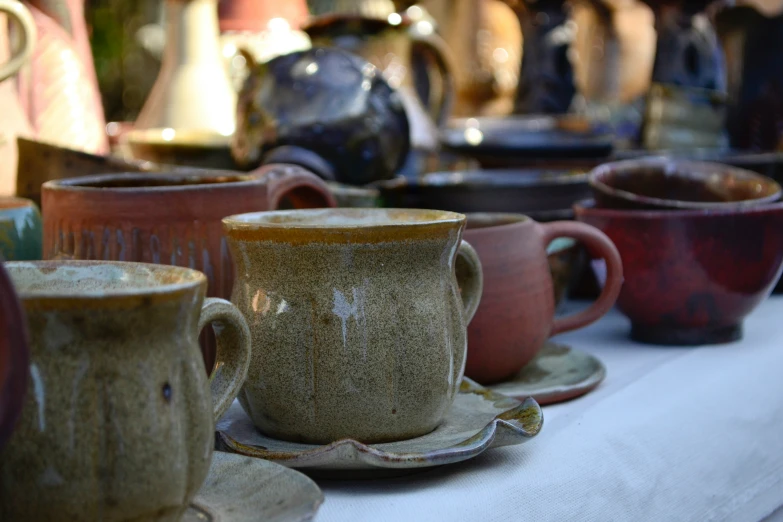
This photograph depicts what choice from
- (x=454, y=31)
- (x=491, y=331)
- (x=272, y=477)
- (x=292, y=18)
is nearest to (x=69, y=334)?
(x=272, y=477)

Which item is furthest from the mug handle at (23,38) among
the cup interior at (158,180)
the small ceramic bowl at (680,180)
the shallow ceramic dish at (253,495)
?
the small ceramic bowl at (680,180)

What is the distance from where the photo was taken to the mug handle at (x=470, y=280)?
542 mm

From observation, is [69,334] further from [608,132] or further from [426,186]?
[608,132]

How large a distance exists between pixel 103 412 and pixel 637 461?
0.31 m

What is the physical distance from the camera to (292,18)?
4.00ft

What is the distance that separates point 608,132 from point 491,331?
2.16ft

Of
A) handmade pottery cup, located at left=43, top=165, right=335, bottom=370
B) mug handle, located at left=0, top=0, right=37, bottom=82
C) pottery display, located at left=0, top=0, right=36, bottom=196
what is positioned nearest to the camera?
handmade pottery cup, located at left=43, top=165, right=335, bottom=370

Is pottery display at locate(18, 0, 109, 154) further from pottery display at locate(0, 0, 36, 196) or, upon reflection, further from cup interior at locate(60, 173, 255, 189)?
cup interior at locate(60, 173, 255, 189)

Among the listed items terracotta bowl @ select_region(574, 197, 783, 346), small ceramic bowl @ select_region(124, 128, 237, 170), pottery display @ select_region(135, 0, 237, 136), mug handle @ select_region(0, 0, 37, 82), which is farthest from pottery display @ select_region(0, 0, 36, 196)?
terracotta bowl @ select_region(574, 197, 783, 346)

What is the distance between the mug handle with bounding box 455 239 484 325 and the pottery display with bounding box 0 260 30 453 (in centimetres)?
28

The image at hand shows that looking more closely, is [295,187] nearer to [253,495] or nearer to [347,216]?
[347,216]

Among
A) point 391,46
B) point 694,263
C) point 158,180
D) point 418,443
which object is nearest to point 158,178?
point 158,180

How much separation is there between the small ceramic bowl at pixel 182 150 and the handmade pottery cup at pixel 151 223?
0.32 meters

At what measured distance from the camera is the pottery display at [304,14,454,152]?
1.04 m
